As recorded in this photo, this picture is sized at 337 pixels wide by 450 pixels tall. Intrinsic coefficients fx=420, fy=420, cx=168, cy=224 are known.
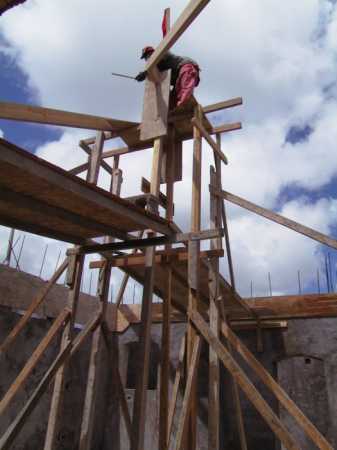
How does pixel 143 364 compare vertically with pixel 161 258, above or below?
below

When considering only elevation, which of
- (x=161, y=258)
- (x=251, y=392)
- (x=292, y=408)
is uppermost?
(x=161, y=258)

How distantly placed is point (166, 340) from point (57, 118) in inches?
115

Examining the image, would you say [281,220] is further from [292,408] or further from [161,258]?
[292,408]

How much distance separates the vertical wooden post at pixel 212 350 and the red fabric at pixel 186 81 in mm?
1672

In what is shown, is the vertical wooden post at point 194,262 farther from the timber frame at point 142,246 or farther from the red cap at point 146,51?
the red cap at point 146,51

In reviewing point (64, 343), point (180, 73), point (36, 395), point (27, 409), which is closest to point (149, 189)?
point (180, 73)

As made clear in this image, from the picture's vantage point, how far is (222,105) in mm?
6688

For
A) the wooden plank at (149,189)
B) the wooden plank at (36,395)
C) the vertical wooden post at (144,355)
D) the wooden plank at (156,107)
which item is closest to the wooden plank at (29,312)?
the wooden plank at (36,395)

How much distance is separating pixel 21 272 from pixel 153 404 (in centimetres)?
470

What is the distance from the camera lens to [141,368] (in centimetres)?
441

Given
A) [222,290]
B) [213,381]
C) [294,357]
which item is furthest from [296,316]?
[213,381]

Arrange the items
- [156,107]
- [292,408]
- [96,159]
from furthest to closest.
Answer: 1. [96,159]
2. [156,107]
3. [292,408]

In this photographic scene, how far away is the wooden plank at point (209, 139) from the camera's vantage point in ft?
19.9

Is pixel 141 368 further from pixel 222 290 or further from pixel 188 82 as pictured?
pixel 188 82
